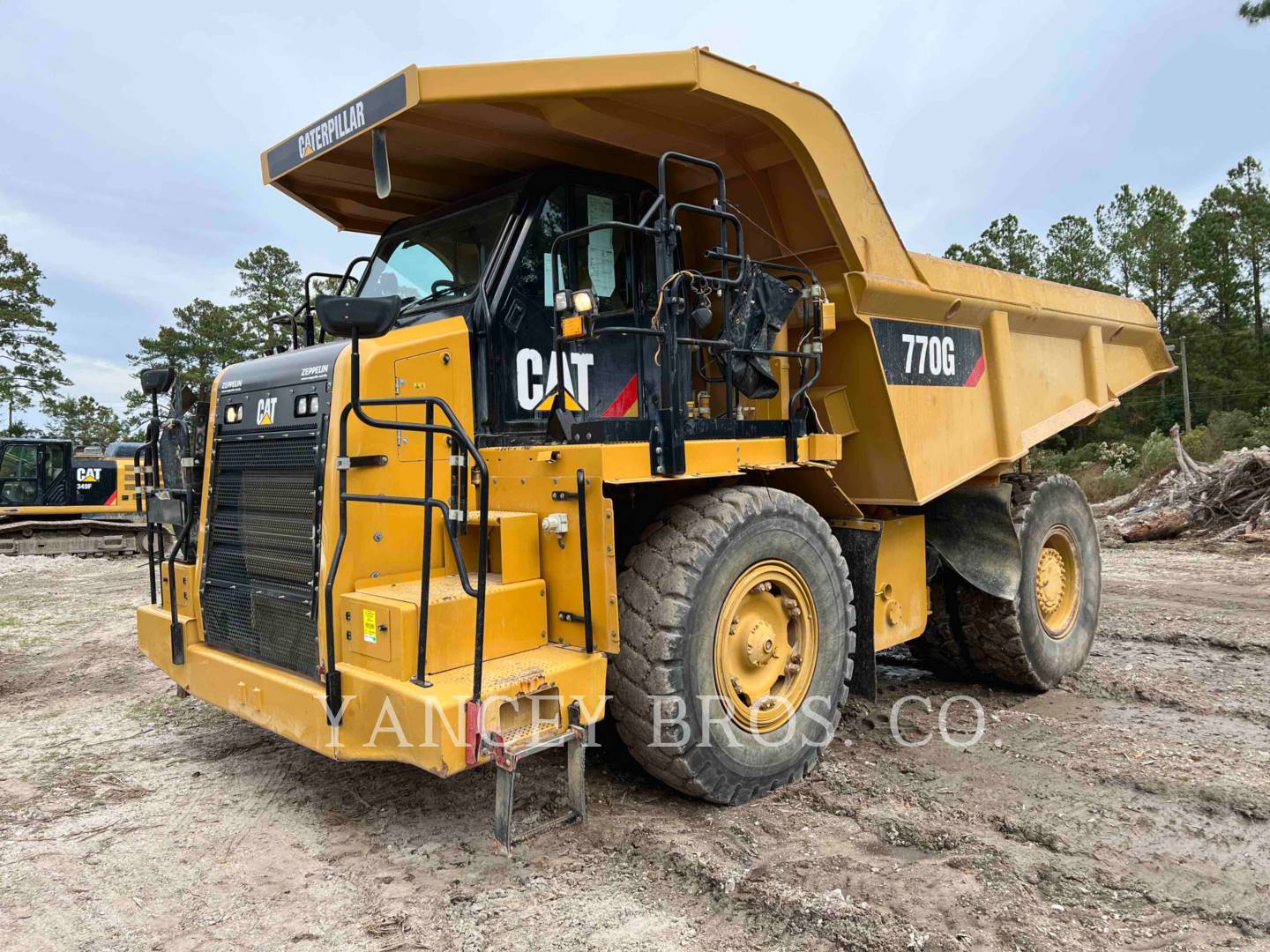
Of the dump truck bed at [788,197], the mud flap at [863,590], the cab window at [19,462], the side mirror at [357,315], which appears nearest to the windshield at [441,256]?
the dump truck bed at [788,197]

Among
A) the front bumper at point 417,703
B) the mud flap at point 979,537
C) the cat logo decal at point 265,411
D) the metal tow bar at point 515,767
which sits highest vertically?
the cat logo decal at point 265,411

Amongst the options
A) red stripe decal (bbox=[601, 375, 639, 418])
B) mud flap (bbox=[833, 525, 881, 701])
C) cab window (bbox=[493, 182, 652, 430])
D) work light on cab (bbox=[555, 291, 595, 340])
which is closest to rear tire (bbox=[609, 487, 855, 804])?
mud flap (bbox=[833, 525, 881, 701])

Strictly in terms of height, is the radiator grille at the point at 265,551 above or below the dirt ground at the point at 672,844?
above

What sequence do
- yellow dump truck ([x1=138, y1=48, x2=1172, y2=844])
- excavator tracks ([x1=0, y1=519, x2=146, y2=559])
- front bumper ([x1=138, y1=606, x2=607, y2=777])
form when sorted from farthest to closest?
excavator tracks ([x1=0, y1=519, x2=146, y2=559]) → yellow dump truck ([x1=138, y1=48, x2=1172, y2=844]) → front bumper ([x1=138, y1=606, x2=607, y2=777])

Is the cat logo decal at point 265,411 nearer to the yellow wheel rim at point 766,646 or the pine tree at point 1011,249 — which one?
the yellow wheel rim at point 766,646

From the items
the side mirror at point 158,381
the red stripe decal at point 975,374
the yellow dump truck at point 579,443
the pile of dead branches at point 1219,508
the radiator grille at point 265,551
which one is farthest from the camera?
the pile of dead branches at point 1219,508

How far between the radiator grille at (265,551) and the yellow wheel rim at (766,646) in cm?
175

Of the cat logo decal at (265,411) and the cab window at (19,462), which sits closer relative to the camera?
the cat logo decal at (265,411)

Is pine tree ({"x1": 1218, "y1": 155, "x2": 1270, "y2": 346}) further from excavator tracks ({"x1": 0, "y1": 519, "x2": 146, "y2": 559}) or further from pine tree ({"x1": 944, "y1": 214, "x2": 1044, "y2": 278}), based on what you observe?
excavator tracks ({"x1": 0, "y1": 519, "x2": 146, "y2": 559})

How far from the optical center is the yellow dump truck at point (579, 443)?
3.46m

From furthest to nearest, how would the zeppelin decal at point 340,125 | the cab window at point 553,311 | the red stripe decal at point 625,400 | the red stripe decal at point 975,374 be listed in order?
the red stripe decal at point 975,374 → the red stripe decal at point 625,400 → the cab window at point 553,311 → the zeppelin decal at point 340,125

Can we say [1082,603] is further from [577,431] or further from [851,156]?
[577,431]

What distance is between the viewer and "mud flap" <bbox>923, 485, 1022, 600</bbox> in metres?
5.70

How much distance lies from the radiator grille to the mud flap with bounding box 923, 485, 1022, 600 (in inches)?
154
